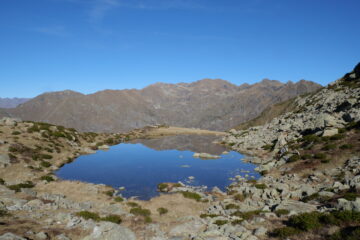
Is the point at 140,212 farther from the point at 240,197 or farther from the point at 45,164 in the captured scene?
the point at 45,164

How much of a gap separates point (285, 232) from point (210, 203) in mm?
13979

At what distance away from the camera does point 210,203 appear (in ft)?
100

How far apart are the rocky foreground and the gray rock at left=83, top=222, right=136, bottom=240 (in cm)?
8

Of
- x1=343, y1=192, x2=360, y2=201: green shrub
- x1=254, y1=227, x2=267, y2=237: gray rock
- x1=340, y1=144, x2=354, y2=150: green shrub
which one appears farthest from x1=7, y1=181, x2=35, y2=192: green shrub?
x1=340, y1=144, x2=354, y2=150: green shrub

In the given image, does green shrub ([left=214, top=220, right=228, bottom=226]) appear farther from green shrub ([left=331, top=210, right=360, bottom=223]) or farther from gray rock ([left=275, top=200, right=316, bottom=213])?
green shrub ([left=331, top=210, right=360, bottom=223])

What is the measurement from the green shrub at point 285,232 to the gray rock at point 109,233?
10814 mm

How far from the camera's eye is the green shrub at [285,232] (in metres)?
17.2

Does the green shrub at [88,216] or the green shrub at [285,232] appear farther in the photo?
the green shrub at [88,216]

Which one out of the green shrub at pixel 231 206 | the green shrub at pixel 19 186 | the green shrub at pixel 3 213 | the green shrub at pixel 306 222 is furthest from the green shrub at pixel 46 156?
the green shrub at pixel 306 222

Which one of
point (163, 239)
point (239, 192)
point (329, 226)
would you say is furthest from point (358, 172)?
point (163, 239)

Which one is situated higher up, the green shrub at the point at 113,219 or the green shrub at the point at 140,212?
the green shrub at the point at 113,219

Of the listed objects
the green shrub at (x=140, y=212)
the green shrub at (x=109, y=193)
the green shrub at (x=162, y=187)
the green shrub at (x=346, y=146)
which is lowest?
the green shrub at (x=162, y=187)

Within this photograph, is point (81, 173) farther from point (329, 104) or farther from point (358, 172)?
point (329, 104)

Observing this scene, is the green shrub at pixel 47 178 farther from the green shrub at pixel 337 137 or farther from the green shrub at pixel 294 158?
the green shrub at pixel 337 137
